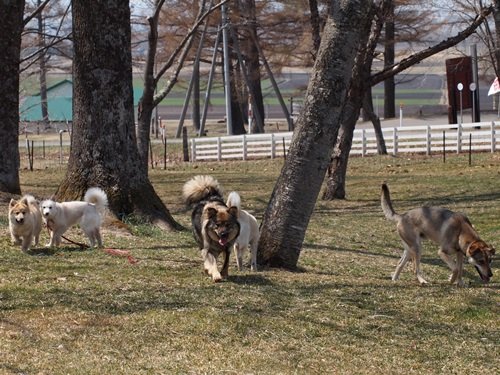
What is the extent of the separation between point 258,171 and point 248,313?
23805 mm

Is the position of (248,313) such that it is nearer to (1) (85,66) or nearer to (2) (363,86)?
(1) (85,66)

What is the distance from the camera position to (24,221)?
1167 centimetres

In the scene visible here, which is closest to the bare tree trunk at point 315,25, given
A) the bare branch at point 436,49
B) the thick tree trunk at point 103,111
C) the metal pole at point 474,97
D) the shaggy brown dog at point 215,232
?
the bare branch at point 436,49

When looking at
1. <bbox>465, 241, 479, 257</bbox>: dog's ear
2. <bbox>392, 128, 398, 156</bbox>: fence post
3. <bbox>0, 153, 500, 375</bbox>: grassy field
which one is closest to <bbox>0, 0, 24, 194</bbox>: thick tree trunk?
<bbox>0, 153, 500, 375</bbox>: grassy field

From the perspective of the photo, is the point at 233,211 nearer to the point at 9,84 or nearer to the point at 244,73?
the point at 9,84

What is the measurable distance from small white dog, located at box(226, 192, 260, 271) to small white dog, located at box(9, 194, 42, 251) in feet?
7.76

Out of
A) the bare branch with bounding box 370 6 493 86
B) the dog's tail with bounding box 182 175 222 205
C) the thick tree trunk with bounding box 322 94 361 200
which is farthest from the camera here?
the thick tree trunk with bounding box 322 94 361 200

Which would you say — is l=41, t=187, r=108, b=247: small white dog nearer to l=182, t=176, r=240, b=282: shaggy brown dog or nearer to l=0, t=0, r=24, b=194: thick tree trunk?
l=182, t=176, r=240, b=282: shaggy brown dog

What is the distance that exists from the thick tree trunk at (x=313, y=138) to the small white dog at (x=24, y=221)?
2670 millimetres

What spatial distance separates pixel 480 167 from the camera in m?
29.3

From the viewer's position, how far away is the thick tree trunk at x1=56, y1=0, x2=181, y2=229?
14.9m

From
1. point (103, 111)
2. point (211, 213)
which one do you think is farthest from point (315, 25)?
point (211, 213)

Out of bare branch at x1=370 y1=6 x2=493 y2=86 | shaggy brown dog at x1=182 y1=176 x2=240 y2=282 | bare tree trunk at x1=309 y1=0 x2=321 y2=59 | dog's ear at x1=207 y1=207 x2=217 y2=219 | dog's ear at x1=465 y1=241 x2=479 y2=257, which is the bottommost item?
dog's ear at x1=465 y1=241 x2=479 y2=257

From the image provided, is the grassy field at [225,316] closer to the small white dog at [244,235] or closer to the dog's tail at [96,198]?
the small white dog at [244,235]
